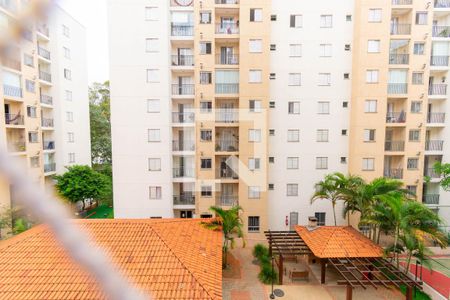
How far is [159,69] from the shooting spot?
71.1 ft

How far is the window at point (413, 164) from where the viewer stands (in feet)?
74.1

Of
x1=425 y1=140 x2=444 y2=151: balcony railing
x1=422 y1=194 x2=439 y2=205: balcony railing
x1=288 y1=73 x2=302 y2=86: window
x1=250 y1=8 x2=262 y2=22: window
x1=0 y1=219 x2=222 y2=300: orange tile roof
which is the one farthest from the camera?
x1=422 y1=194 x2=439 y2=205: balcony railing

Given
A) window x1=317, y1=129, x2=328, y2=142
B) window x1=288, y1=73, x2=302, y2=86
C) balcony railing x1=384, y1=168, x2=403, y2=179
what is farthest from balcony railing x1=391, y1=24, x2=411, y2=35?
balcony railing x1=384, y1=168, x2=403, y2=179

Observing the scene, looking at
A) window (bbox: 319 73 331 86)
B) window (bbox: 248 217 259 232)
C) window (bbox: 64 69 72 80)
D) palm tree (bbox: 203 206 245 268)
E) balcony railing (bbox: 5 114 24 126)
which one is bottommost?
window (bbox: 248 217 259 232)

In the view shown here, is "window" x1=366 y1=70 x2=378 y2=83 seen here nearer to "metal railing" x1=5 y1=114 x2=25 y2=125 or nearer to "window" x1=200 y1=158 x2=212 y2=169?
"window" x1=200 y1=158 x2=212 y2=169

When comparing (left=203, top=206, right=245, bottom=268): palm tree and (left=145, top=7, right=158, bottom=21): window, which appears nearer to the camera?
(left=203, top=206, right=245, bottom=268): palm tree

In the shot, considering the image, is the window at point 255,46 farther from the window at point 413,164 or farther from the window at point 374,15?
the window at point 413,164

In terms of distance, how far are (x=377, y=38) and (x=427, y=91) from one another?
21.0 ft

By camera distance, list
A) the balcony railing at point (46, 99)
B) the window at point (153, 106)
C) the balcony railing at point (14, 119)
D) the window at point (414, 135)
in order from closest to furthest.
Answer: the window at point (153, 106) → the window at point (414, 135) → the balcony railing at point (14, 119) → the balcony railing at point (46, 99)

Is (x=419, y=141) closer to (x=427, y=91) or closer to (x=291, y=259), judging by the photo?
(x=427, y=91)

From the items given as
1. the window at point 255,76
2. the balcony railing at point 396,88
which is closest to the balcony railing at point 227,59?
the window at point 255,76

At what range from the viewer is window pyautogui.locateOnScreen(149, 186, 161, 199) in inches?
877

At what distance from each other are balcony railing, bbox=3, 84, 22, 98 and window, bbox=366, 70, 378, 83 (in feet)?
103

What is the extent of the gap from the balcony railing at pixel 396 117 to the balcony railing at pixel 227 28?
50.2 feet
